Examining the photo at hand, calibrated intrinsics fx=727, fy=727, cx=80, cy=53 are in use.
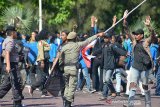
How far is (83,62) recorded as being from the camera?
21484mm

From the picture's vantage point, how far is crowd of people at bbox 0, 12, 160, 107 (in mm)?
15984

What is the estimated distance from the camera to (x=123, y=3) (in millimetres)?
53125

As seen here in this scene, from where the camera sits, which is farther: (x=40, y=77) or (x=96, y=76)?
(x=96, y=76)

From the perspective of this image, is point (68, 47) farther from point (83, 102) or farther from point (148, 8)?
point (148, 8)

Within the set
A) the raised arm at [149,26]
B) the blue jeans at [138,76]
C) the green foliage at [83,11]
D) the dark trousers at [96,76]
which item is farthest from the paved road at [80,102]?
the green foliage at [83,11]

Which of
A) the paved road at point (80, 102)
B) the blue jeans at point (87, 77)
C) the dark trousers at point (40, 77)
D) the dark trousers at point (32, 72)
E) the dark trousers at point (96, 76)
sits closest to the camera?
the paved road at point (80, 102)

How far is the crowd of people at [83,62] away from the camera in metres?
16.0

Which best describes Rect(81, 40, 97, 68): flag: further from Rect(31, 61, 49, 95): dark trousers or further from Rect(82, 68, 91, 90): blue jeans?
Rect(31, 61, 49, 95): dark trousers

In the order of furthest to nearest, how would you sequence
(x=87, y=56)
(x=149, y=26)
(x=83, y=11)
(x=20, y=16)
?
1. (x=83, y=11)
2. (x=20, y=16)
3. (x=87, y=56)
4. (x=149, y=26)

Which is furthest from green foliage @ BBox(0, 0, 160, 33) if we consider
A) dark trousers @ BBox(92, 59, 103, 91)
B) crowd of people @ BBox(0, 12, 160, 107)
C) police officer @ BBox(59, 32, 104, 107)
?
police officer @ BBox(59, 32, 104, 107)

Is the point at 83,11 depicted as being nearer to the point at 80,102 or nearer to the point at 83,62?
the point at 83,62

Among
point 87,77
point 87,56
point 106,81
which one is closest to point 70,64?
point 106,81

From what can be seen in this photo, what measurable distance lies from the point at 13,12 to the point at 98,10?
38.3 feet

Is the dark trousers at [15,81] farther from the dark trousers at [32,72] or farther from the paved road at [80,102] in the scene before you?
the dark trousers at [32,72]
